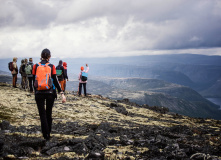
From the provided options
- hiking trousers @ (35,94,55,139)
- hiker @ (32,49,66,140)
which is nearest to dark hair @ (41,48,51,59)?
hiker @ (32,49,66,140)

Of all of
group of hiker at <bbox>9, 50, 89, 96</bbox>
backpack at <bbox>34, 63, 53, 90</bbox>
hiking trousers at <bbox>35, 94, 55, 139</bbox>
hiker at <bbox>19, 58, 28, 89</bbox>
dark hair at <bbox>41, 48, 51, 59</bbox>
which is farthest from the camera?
hiker at <bbox>19, 58, 28, 89</bbox>

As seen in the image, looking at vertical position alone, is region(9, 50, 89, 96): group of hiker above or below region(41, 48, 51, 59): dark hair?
below

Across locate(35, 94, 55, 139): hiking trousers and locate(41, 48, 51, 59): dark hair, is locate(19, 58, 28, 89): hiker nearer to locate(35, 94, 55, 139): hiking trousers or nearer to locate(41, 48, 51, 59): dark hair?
locate(41, 48, 51, 59): dark hair

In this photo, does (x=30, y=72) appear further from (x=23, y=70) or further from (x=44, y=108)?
(x=44, y=108)

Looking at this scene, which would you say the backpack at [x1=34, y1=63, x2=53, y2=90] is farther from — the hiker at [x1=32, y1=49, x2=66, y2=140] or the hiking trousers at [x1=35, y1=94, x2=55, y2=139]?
the hiking trousers at [x1=35, y1=94, x2=55, y2=139]

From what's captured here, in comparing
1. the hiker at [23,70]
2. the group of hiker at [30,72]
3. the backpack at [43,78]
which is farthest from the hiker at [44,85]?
the hiker at [23,70]

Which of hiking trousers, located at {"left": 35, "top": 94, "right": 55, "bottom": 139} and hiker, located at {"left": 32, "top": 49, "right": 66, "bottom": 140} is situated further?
hiking trousers, located at {"left": 35, "top": 94, "right": 55, "bottom": 139}

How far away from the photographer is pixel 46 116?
9.55 metres

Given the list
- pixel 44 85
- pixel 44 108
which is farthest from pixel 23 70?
pixel 44 85

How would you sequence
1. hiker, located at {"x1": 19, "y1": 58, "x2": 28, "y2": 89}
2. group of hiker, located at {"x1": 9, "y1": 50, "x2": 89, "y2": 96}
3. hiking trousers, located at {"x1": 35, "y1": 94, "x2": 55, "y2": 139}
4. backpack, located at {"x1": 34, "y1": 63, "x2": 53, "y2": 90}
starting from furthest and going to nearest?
hiker, located at {"x1": 19, "y1": 58, "x2": 28, "y2": 89} → group of hiker, located at {"x1": 9, "y1": 50, "x2": 89, "y2": 96} → hiking trousers, located at {"x1": 35, "y1": 94, "x2": 55, "y2": 139} → backpack, located at {"x1": 34, "y1": 63, "x2": 53, "y2": 90}

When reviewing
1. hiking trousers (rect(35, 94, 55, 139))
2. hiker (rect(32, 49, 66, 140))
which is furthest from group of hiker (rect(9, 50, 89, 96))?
hiking trousers (rect(35, 94, 55, 139))

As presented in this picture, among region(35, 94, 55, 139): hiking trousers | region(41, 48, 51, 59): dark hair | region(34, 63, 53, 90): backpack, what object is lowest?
region(35, 94, 55, 139): hiking trousers

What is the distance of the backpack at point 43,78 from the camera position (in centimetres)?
855

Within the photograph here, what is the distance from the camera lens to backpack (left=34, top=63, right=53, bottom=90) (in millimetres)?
8547
